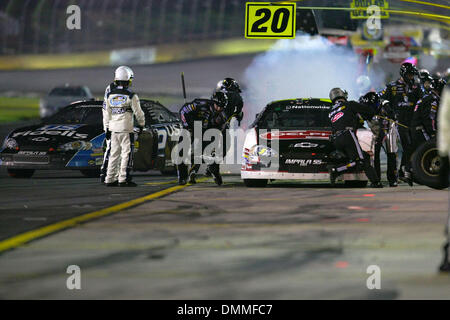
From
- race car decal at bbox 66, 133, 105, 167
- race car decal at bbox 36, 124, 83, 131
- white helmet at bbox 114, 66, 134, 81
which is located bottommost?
race car decal at bbox 66, 133, 105, 167

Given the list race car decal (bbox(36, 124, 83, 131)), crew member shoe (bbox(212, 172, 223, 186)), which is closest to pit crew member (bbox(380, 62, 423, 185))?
crew member shoe (bbox(212, 172, 223, 186))

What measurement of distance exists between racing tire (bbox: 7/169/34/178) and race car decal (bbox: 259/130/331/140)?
454 centimetres

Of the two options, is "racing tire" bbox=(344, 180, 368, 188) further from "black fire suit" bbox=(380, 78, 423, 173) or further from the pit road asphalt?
the pit road asphalt

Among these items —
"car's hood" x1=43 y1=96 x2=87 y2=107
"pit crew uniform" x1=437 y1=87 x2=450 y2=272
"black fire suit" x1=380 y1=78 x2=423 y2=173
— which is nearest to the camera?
"pit crew uniform" x1=437 y1=87 x2=450 y2=272

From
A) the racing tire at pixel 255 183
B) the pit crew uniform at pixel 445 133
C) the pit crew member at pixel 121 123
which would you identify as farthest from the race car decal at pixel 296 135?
the pit crew uniform at pixel 445 133

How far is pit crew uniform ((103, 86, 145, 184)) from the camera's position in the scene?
15469 millimetres

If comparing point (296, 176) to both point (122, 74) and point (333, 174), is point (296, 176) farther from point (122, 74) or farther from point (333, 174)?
point (122, 74)

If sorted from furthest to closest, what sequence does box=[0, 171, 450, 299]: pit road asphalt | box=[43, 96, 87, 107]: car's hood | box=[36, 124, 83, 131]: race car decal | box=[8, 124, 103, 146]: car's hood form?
box=[43, 96, 87, 107]: car's hood
box=[36, 124, 83, 131]: race car decal
box=[8, 124, 103, 146]: car's hood
box=[0, 171, 450, 299]: pit road asphalt

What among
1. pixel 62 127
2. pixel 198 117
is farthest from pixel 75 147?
pixel 198 117

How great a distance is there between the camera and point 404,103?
15969 millimetres

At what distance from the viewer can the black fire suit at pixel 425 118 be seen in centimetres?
1549

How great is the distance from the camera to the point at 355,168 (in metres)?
14.8

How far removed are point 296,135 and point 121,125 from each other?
262 cm

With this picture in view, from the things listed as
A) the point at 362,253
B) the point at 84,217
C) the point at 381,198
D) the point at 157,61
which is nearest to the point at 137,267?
the point at 362,253
